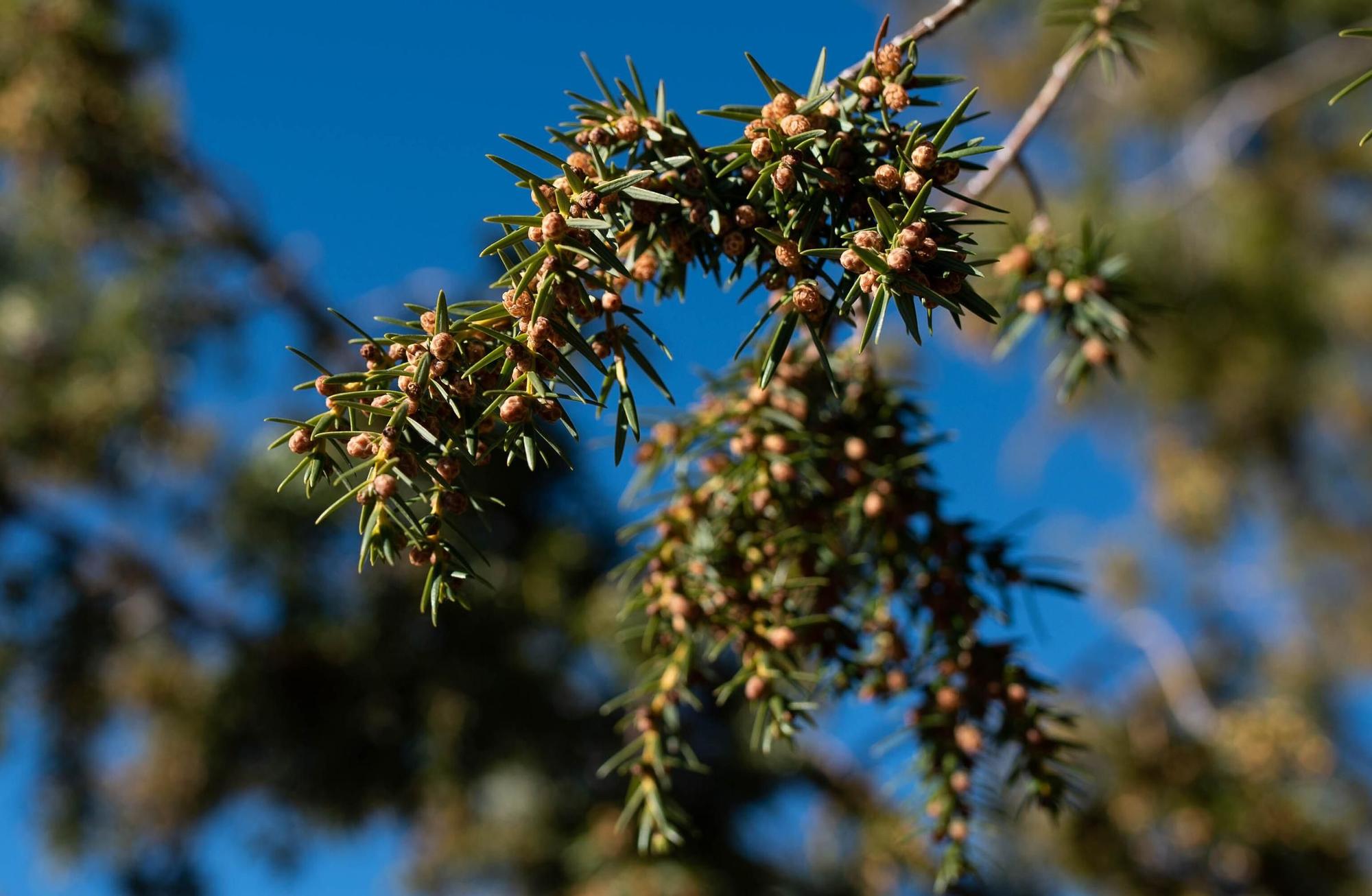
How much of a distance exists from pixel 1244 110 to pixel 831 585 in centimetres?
381

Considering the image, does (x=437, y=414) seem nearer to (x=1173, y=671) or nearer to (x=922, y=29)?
(x=922, y=29)

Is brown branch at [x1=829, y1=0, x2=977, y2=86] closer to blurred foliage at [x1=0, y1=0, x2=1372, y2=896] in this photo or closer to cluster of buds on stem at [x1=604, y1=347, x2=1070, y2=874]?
cluster of buds on stem at [x1=604, y1=347, x2=1070, y2=874]

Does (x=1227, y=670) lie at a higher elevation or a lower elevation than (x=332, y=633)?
higher

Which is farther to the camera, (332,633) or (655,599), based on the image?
(332,633)

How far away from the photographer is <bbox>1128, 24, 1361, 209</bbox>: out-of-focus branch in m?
3.39

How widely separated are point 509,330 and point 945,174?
27cm

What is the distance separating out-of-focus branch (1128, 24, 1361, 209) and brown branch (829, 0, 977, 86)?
2.56 m

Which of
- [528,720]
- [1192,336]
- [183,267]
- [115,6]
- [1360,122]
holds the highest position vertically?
[1360,122]

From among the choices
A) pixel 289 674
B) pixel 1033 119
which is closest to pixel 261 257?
pixel 289 674

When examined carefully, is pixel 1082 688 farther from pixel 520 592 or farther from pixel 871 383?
pixel 871 383

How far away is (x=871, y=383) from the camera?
93cm

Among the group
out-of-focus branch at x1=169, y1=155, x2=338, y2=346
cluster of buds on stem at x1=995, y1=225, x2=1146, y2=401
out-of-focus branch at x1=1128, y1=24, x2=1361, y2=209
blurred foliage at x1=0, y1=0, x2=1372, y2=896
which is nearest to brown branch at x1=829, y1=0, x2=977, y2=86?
cluster of buds on stem at x1=995, y1=225, x2=1146, y2=401

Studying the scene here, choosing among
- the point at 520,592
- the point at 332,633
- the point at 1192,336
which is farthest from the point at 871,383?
the point at 1192,336

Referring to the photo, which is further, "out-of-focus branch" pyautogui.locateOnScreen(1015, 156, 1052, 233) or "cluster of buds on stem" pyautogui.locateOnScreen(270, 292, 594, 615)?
"out-of-focus branch" pyautogui.locateOnScreen(1015, 156, 1052, 233)
